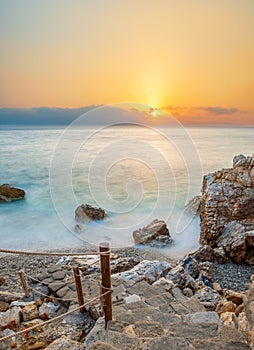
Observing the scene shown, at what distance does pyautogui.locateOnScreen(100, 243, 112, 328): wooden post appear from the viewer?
2699mm

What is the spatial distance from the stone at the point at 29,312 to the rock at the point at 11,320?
89 mm

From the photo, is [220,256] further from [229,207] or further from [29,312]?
[29,312]

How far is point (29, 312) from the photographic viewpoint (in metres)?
3.93

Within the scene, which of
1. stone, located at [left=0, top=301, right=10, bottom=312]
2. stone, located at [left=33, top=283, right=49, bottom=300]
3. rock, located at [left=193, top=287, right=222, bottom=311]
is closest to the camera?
rock, located at [left=193, top=287, right=222, bottom=311]

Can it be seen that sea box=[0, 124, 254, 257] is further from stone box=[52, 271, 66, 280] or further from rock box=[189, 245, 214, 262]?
stone box=[52, 271, 66, 280]

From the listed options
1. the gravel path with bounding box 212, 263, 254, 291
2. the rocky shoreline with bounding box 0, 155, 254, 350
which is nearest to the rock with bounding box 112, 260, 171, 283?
the rocky shoreline with bounding box 0, 155, 254, 350

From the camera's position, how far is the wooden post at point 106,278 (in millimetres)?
2699

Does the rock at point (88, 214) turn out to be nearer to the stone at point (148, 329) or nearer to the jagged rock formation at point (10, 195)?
the jagged rock formation at point (10, 195)

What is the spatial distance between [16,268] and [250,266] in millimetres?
6420

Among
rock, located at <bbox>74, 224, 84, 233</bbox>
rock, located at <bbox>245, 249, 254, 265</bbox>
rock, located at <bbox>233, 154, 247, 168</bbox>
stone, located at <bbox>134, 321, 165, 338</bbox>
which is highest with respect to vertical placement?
rock, located at <bbox>233, 154, 247, 168</bbox>

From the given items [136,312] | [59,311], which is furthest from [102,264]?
[59,311]

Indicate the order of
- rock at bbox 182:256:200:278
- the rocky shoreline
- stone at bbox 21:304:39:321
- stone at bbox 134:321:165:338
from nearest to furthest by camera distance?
the rocky shoreline, stone at bbox 134:321:165:338, stone at bbox 21:304:39:321, rock at bbox 182:256:200:278

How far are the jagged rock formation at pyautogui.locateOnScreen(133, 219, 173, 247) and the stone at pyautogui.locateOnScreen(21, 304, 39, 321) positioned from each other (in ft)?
19.0

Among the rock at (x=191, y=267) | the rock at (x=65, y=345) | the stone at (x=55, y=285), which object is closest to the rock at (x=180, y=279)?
the rock at (x=191, y=267)
